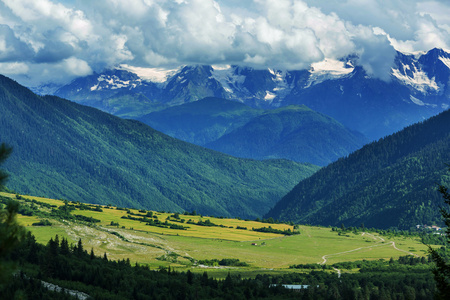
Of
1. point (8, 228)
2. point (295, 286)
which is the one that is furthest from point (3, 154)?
point (295, 286)

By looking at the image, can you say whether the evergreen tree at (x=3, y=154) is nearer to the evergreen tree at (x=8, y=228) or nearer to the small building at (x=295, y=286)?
the evergreen tree at (x=8, y=228)

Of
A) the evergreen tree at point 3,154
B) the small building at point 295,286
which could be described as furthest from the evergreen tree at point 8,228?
the small building at point 295,286

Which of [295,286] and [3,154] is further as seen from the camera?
[295,286]

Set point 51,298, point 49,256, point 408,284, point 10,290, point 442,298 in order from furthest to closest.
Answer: point 408,284 → point 49,256 → point 51,298 → point 10,290 → point 442,298

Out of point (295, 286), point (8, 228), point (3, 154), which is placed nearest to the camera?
point (3, 154)

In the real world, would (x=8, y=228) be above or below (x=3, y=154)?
below

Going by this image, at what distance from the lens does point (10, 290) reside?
10606cm

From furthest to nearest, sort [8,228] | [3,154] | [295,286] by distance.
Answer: [295,286] < [8,228] < [3,154]

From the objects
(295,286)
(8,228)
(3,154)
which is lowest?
(295,286)

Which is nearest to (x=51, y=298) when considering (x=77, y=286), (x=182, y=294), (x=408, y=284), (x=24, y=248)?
(x=77, y=286)

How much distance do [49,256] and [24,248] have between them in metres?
20.8

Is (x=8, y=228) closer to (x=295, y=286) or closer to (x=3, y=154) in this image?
(x=3, y=154)

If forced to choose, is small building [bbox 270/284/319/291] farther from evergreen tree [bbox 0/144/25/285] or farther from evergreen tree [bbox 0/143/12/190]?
evergreen tree [bbox 0/143/12/190]

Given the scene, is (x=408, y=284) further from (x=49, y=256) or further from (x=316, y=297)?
(x=49, y=256)
